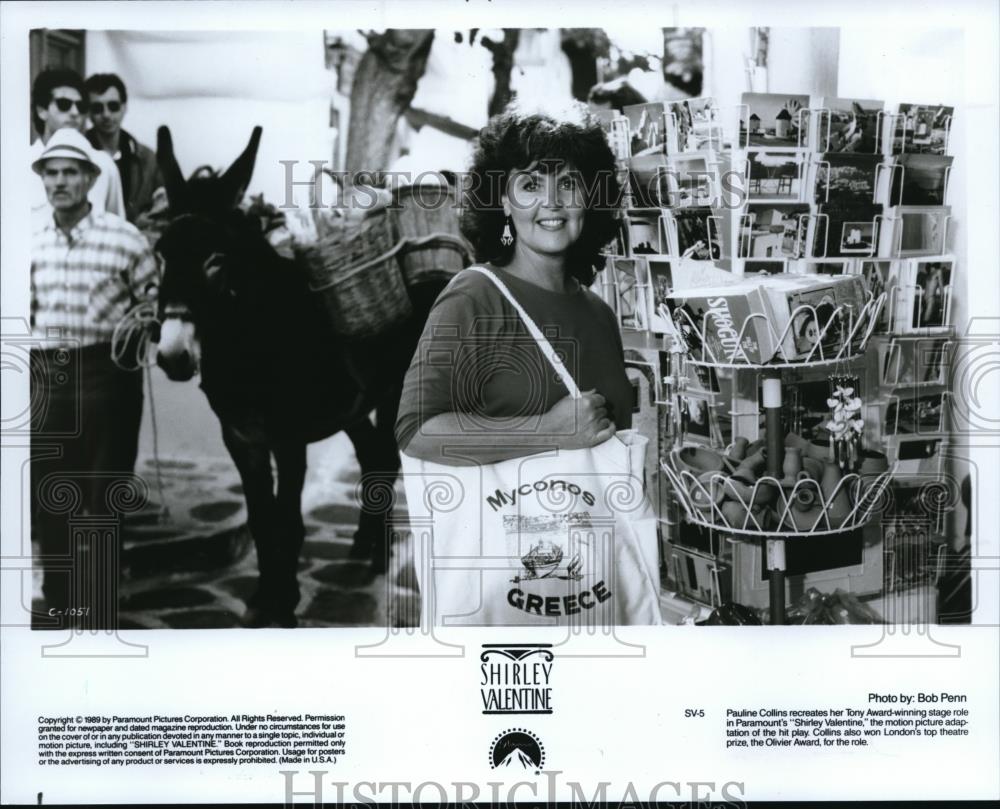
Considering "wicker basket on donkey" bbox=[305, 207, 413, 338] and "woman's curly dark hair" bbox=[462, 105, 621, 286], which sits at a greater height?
"woman's curly dark hair" bbox=[462, 105, 621, 286]

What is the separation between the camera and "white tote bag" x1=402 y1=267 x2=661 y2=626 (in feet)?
9.70

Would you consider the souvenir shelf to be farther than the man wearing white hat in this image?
No

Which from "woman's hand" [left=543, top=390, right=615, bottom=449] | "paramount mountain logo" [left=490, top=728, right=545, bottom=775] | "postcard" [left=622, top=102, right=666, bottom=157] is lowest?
"paramount mountain logo" [left=490, top=728, right=545, bottom=775]

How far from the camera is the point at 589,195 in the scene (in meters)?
2.97

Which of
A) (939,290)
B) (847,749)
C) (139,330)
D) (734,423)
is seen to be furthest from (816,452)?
(139,330)

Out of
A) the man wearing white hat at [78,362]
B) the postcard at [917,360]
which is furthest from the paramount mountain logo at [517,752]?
the postcard at [917,360]

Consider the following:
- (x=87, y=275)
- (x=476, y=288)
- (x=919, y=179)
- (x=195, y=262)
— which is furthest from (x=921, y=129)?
(x=87, y=275)

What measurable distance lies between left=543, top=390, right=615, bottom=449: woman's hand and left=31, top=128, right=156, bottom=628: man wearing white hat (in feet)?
3.35

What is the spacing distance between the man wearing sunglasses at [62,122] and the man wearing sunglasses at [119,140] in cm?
2

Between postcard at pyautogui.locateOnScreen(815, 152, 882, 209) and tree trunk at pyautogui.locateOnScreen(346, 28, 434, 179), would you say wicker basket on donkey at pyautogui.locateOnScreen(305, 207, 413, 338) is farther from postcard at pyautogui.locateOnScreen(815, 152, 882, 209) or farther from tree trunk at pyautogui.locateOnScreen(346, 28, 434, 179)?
postcard at pyautogui.locateOnScreen(815, 152, 882, 209)

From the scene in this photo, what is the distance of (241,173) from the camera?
295 centimetres

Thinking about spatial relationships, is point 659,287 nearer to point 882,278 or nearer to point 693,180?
point 693,180

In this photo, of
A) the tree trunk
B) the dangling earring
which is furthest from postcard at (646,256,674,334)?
the tree trunk

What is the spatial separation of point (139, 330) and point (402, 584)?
899 mm
